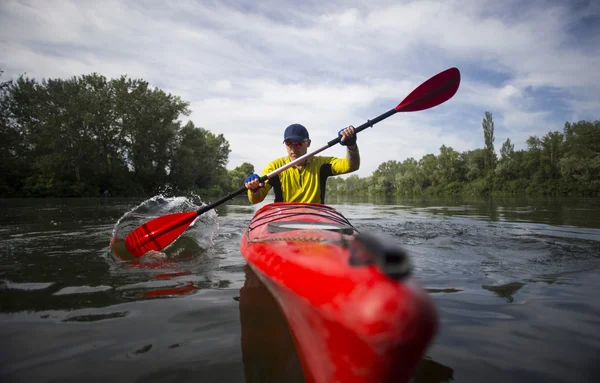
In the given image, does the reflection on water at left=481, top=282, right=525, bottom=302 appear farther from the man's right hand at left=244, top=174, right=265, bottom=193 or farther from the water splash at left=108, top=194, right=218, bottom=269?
the water splash at left=108, top=194, right=218, bottom=269

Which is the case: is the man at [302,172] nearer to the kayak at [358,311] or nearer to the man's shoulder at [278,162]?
the man's shoulder at [278,162]

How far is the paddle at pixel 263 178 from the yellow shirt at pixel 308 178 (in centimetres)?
26

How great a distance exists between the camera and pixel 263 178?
12.9 feet

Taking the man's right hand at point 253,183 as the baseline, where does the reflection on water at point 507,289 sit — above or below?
below

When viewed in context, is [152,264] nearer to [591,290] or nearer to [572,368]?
[572,368]

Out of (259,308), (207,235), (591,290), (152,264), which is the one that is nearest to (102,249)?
(152,264)

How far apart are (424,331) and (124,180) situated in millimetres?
36248

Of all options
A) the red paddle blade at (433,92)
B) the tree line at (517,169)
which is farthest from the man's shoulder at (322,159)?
the tree line at (517,169)

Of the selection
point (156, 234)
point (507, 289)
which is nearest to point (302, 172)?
point (156, 234)

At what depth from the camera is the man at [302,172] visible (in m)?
3.96

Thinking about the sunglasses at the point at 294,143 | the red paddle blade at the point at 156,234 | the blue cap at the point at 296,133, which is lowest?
the red paddle blade at the point at 156,234

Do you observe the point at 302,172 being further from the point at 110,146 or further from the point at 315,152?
the point at 110,146

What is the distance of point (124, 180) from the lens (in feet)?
105

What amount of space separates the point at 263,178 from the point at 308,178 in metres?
0.59
